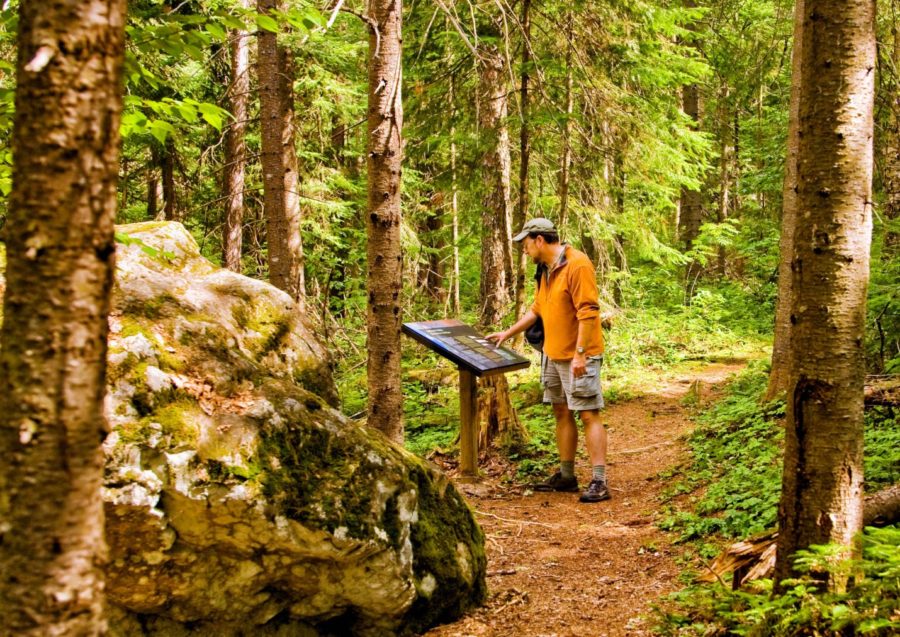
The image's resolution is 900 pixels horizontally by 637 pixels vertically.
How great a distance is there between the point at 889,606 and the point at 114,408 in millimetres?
3321

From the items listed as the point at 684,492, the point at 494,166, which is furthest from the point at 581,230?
the point at 684,492

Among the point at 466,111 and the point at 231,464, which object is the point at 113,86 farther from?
the point at 466,111

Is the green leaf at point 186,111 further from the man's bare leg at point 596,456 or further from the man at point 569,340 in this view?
the man's bare leg at point 596,456

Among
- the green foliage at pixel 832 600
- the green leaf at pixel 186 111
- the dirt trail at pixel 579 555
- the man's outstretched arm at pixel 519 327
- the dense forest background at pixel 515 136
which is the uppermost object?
the dense forest background at pixel 515 136

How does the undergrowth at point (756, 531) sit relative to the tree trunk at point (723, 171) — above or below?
below

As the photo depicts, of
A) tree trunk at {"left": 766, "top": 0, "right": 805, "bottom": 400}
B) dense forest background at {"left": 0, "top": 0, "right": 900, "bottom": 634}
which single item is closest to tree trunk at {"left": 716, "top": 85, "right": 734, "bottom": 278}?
dense forest background at {"left": 0, "top": 0, "right": 900, "bottom": 634}

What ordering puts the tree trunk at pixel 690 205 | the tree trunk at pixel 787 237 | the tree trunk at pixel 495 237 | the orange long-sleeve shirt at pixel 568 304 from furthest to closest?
the tree trunk at pixel 690 205
the tree trunk at pixel 495 237
the tree trunk at pixel 787 237
the orange long-sleeve shirt at pixel 568 304

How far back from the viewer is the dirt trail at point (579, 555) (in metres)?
4.12

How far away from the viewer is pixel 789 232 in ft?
26.4

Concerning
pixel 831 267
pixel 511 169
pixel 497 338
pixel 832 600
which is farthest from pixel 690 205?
pixel 832 600

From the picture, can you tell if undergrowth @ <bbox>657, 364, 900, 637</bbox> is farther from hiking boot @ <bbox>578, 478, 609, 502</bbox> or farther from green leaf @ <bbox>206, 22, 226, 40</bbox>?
green leaf @ <bbox>206, 22, 226, 40</bbox>

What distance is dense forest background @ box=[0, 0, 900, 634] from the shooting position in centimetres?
552

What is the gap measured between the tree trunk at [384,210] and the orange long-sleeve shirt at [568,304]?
64.6 inches

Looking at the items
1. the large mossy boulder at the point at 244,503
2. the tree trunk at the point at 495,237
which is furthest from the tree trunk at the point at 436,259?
the large mossy boulder at the point at 244,503
